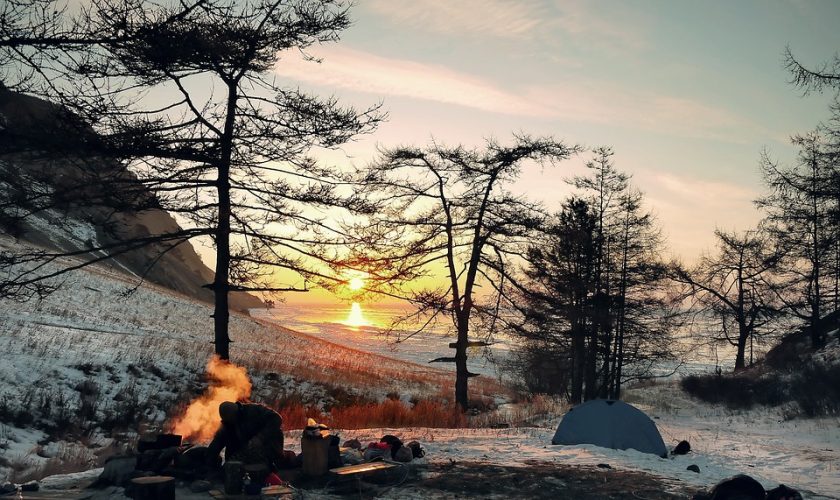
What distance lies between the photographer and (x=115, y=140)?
12.0 metres

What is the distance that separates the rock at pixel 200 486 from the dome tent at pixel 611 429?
8.00 meters

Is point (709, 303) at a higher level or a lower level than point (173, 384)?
higher

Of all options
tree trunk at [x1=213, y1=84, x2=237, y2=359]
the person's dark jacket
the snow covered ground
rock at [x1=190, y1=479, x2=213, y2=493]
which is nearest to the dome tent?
the snow covered ground

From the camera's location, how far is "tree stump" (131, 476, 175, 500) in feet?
23.1

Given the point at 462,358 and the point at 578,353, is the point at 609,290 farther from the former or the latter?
the point at 462,358

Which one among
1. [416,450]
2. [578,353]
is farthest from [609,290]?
[416,450]

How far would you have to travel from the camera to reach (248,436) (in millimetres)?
9398

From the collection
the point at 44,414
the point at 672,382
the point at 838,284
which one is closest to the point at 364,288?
the point at 44,414

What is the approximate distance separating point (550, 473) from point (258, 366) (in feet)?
51.3

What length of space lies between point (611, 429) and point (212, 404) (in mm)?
9118

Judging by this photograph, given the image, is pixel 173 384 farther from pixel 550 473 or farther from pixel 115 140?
pixel 550 473

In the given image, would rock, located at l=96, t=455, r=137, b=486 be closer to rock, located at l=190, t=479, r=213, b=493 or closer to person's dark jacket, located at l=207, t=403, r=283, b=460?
rock, located at l=190, t=479, r=213, b=493

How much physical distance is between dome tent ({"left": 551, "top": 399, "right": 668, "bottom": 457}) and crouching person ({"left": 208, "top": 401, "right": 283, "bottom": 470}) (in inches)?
270

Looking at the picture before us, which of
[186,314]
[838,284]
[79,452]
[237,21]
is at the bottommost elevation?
A: [79,452]
